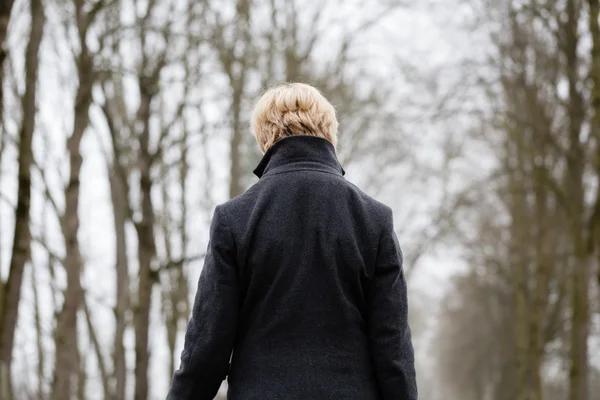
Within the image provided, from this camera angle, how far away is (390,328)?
256cm

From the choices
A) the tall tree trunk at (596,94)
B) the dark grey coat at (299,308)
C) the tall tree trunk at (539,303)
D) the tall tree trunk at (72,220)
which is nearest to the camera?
the dark grey coat at (299,308)

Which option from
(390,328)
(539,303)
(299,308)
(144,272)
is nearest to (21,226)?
(144,272)

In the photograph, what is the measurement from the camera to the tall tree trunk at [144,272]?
26.5ft

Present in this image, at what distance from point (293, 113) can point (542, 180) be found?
37.1ft

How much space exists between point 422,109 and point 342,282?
931cm

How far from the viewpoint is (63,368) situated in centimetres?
740

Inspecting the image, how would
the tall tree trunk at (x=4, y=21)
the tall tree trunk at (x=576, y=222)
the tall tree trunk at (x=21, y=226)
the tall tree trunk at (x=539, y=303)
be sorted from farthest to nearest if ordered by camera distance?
the tall tree trunk at (x=539, y=303) < the tall tree trunk at (x=576, y=222) < the tall tree trunk at (x=21, y=226) < the tall tree trunk at (x=4, y=21)

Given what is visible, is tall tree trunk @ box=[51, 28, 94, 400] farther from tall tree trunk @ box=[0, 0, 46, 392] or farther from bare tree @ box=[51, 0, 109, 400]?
tall tree trunk @ box=[0, 0, 46, 392]

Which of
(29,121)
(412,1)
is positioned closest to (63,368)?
(29,121)

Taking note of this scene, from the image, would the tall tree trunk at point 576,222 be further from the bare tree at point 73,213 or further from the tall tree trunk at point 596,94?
the bare tree at point 73,213

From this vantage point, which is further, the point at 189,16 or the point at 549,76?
the point at 549,76

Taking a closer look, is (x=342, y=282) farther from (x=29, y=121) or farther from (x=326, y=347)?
(x=29, y=121)

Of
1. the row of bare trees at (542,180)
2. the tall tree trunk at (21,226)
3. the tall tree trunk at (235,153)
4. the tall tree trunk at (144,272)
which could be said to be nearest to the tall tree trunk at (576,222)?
the row of bare trees at (542,180)

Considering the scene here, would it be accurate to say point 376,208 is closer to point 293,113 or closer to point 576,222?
point 293,113
